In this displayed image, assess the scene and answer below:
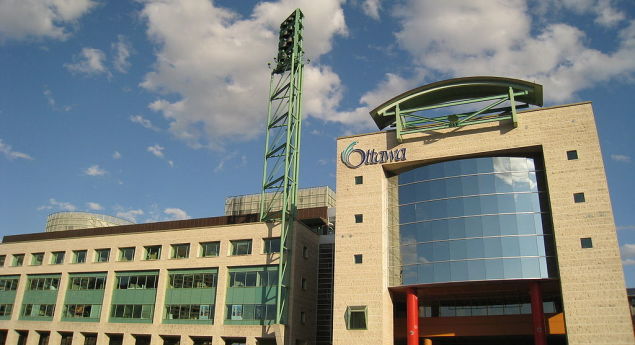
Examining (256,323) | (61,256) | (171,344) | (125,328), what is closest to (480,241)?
(256,323)

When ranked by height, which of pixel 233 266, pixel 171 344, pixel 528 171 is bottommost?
pixel 171 344

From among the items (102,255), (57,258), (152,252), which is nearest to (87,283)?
(102,255)

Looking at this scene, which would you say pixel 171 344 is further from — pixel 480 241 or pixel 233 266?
pixel 480 241

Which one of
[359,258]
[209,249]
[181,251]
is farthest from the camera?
[181,251]

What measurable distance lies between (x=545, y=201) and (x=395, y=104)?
1693 cm

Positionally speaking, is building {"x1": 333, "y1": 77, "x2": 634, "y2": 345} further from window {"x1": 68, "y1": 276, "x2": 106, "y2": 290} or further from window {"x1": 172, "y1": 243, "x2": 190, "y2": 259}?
window {"x1": 68, "y1": 276, "x2": 106, "y2": 290}

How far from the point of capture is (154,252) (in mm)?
64500

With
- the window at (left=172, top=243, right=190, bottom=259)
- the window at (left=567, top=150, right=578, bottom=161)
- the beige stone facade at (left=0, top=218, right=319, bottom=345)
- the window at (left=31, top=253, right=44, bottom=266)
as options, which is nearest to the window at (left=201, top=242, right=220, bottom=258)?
the beige stone facade at (left=0, top=218, right=319, bottom=345)

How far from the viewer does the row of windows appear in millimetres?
57875

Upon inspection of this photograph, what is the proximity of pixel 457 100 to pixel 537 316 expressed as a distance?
70.2ft

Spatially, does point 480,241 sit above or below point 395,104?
below

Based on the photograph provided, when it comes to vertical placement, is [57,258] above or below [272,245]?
above

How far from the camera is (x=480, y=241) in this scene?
1823 inches

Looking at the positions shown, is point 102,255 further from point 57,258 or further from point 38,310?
point 38,310
